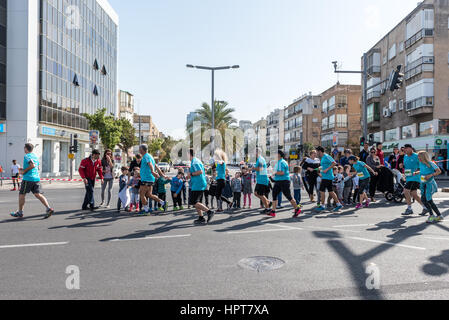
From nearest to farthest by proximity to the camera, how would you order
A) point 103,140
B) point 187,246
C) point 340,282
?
point 340,282, point 187,246, point 103,140

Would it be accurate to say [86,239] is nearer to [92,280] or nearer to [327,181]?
[92,280]

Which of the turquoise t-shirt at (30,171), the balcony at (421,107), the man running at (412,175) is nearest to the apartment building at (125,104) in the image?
the balcony at (421,107)

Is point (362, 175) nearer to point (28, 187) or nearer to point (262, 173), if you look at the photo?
point (262, 173)

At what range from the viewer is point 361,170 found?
36.6 feet

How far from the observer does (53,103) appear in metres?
33.4

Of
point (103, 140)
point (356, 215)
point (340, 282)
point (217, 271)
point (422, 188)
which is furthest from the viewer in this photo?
point (103, 140)

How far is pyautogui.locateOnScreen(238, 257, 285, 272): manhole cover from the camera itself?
4.75m

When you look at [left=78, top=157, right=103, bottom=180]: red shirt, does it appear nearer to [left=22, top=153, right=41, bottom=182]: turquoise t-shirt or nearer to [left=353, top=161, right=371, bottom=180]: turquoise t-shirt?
[left=22, top=153, right=41, bottom=182]: turquoise t-shirt

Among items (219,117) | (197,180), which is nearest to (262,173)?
(197,180)

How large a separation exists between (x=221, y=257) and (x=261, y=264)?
651mm

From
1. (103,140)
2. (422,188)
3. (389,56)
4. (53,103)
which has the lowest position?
(422,188)

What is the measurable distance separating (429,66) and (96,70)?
3620 centimetres

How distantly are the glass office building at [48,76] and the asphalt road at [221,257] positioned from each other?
25.0 metres
